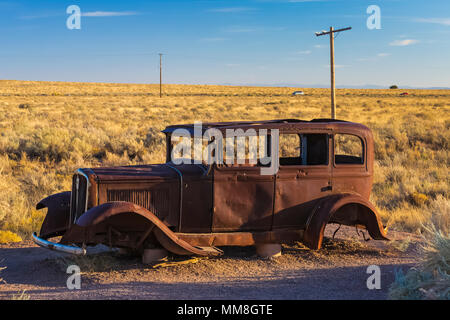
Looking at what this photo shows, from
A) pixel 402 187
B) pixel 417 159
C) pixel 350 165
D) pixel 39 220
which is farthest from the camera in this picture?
pixel 417 159

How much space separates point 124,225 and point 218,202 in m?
1.24

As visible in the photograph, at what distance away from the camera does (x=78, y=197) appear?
20.6ft

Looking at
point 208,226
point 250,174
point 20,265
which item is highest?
point 250,174

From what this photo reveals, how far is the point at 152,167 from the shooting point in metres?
6.59

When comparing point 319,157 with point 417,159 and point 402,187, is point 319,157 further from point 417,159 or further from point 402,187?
point 417,159

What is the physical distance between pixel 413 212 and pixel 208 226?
5.42 metres

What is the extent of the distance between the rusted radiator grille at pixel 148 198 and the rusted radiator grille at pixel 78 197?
37 centimetres

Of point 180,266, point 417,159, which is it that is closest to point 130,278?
point 180,266

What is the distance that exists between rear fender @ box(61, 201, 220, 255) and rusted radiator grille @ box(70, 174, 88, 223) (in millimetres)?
387

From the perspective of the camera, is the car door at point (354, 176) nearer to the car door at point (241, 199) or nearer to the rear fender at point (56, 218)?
the car door at point (241, 199)

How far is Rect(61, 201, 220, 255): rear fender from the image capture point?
Answer: 552 cm

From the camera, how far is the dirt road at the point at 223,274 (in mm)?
5215
